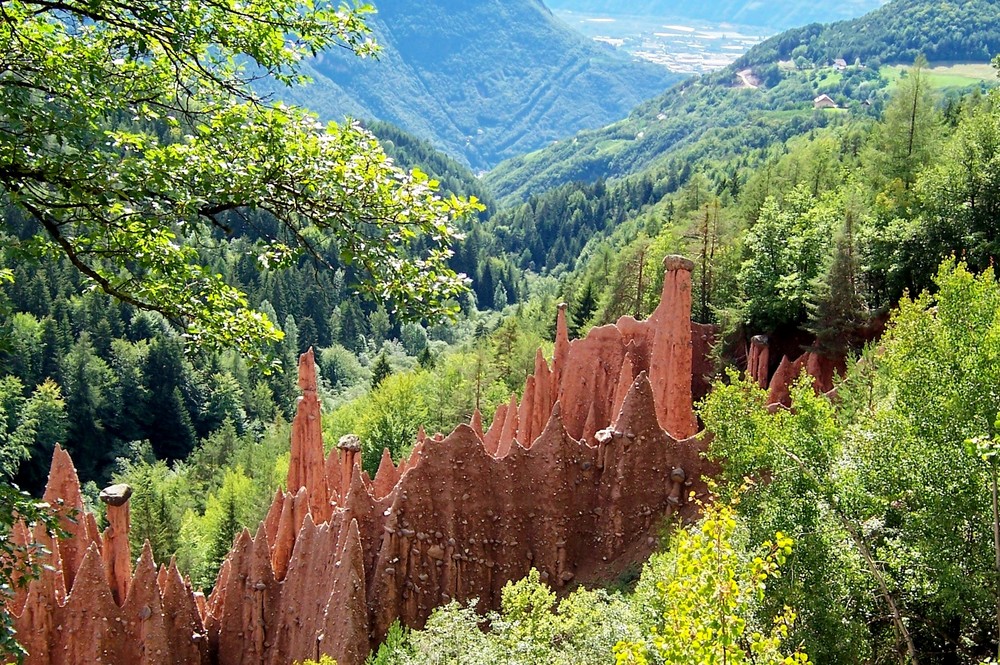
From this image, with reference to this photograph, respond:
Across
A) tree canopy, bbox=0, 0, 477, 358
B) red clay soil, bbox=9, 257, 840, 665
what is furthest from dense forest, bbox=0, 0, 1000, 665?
red clay soil, bbox=9, 257, 840, 665

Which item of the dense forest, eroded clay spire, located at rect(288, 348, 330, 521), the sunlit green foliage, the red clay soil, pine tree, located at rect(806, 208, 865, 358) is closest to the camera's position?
the dense forest

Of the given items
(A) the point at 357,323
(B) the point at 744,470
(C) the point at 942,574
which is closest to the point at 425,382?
(B) the point at 744,470

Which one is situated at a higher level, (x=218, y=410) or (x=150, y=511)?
(x=218, y=410)

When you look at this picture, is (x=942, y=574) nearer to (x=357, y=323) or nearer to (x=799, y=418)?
(x=799, y=418)

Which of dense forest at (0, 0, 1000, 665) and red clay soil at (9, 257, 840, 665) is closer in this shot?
dense forest at (0, 0, 1000, 665)

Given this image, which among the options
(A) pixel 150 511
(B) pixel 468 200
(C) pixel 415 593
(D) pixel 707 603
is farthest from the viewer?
(A) pixel 150 511

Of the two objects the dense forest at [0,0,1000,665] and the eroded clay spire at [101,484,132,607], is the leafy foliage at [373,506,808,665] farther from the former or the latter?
the eroded clay spire at [101,484,132,607]

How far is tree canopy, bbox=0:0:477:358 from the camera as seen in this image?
9383 mm

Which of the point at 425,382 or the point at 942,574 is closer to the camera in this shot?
the point at 942,574

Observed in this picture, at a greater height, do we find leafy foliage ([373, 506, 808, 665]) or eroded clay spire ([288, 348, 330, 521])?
eroded clay spire ([288, 348, 330, 521])

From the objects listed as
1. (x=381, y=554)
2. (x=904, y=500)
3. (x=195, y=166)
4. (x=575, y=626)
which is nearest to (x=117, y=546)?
(x=381, y=554)

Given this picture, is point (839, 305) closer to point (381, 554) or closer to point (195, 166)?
point (381, 554)

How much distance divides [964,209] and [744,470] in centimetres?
2331

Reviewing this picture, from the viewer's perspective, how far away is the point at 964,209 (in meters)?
37.3
